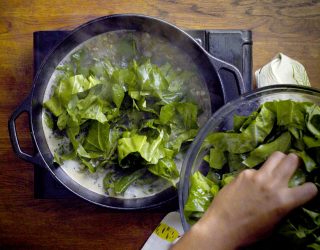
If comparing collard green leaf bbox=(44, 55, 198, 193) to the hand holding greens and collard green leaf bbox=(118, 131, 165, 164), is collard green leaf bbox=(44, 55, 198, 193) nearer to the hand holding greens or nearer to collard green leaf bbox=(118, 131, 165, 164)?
collard green leaf bbox=(118, 131, 165, 164)

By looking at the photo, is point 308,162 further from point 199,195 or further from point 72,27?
point 72,27

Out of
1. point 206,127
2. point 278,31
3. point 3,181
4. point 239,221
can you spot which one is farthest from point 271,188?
point 3,181

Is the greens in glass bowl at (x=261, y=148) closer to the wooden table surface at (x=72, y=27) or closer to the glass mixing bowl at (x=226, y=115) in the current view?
the glass mixing bowl at (x=226, y=115)

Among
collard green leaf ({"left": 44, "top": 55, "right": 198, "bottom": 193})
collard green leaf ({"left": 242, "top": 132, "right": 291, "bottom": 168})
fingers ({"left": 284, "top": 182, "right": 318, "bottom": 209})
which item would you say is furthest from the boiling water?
fingers ({"left": 284, "top": 182, "right": 318, "bottom": 209})

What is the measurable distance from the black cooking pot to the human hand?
0.25 meters

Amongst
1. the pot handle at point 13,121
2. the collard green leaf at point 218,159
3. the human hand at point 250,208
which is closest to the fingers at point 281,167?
the human hand at point 250,208

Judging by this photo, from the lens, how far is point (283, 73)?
3.15 ft

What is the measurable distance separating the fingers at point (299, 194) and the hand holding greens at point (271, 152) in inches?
1.1

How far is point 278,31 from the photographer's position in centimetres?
102

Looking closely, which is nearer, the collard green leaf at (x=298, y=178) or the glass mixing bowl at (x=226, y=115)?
the collard green leaf at (x=298, y=178)

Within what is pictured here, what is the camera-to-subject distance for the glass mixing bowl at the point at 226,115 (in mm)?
770

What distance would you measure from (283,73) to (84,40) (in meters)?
0.46

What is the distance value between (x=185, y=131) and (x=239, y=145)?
0.20 metres

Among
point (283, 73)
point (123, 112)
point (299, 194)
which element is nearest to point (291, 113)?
point (299, 194)
